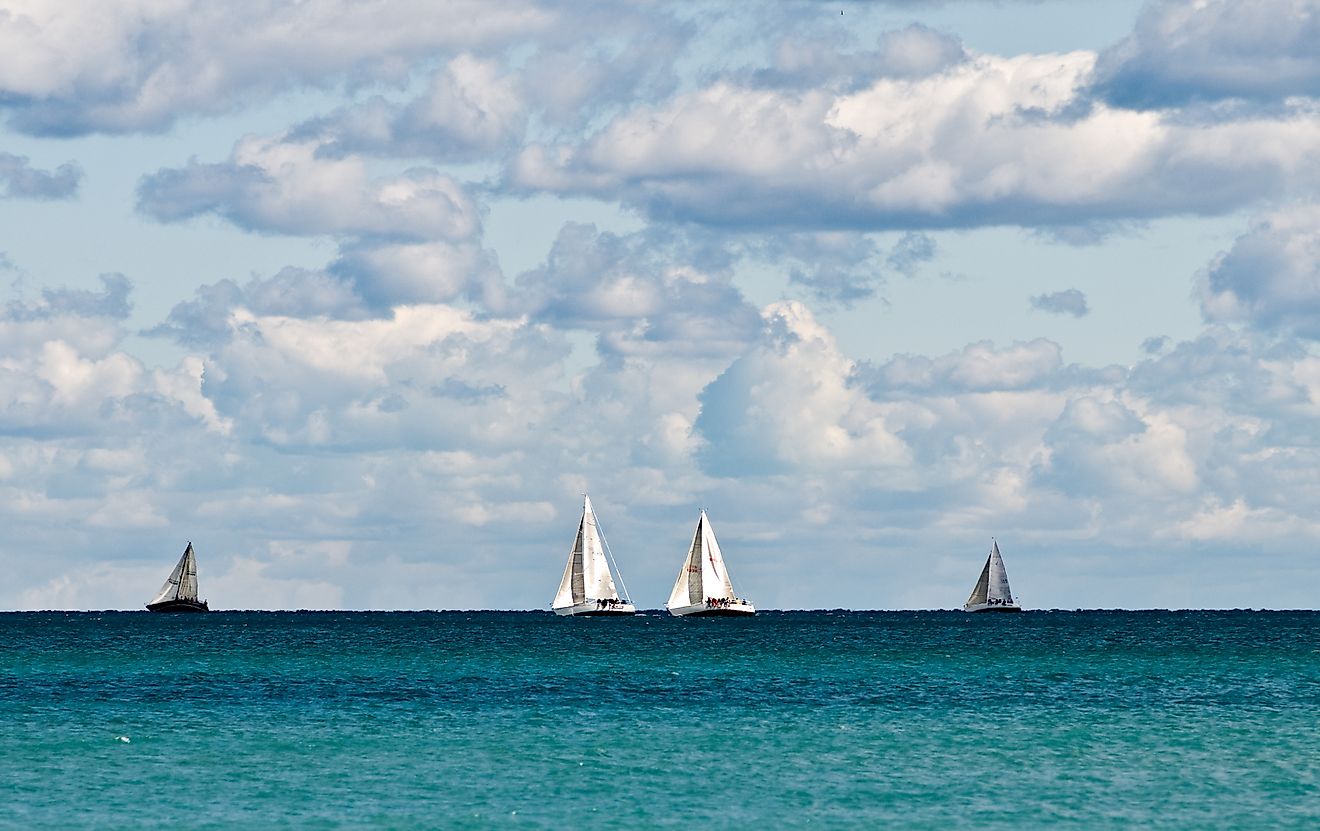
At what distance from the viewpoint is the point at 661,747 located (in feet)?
256

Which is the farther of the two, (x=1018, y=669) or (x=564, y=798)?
(x=1018, y=669)

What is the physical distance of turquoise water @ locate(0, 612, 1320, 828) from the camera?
62.3m

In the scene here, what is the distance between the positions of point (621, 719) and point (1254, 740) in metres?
28.8

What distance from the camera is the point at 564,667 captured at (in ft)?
445

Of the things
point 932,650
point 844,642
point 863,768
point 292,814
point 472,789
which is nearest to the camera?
point 292,814

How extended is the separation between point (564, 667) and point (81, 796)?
71.9 meters

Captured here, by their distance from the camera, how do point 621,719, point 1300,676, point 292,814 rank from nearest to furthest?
point 292,814
point 621,719
point 1300,676

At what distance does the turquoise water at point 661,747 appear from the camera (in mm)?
62344

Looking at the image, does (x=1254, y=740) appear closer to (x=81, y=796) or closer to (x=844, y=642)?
(x=81, y=796)

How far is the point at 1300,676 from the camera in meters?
125

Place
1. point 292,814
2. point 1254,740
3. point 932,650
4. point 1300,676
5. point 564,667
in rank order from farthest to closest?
point 932,650 → point 564,667 → point 1300,676 → point 1254,740 → point 292,814

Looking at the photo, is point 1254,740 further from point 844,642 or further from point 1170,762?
point 844,642

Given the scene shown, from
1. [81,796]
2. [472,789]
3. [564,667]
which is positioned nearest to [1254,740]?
[472,789]

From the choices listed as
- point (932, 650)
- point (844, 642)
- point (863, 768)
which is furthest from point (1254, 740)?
point (844, 642)
